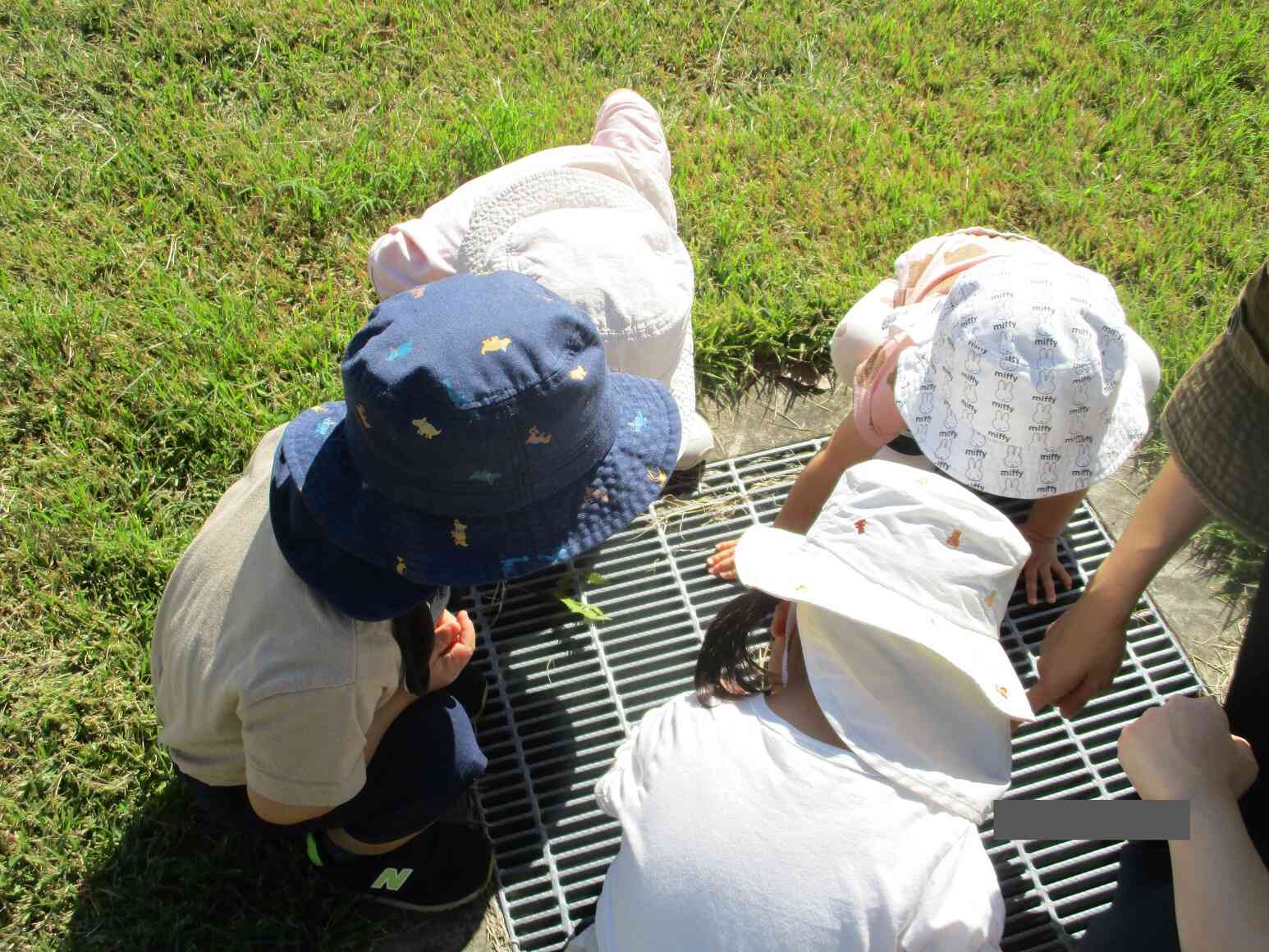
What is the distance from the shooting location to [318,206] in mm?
3043

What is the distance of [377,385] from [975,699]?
3.10ft

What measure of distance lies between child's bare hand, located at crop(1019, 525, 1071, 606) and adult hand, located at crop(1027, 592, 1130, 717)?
1.15 ft

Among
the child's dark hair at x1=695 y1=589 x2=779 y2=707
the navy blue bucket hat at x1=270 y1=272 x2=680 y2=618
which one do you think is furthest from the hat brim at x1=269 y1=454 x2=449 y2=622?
the child's dark hair at x1=695 y1=589 x2=779 y2=707

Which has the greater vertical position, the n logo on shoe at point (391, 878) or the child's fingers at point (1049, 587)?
the child's fingers at point (1049, 587)

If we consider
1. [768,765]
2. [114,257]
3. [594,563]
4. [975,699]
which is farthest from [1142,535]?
[114,257]

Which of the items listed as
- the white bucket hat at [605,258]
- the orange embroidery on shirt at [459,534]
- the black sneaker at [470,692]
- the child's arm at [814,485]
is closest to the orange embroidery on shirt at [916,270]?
the child's arm at [814,485]

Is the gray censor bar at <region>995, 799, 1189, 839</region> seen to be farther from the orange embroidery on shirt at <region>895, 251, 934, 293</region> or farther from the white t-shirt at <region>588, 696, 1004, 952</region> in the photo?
the orange embroidery on shirt at <region>895, 251, 934, 293</region>

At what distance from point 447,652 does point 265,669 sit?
1.62ft

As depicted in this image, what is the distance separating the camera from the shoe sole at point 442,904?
2.00m

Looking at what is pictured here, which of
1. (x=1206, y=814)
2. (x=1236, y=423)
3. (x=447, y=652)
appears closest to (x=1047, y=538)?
(x=1236, y=423)

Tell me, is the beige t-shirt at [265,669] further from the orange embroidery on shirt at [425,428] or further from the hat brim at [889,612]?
the hat brim at [889,612]

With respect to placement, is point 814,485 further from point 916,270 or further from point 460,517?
point 460,517

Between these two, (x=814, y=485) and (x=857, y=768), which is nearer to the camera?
(x=857, y=768)

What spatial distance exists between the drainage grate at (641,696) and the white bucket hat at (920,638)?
70cm
